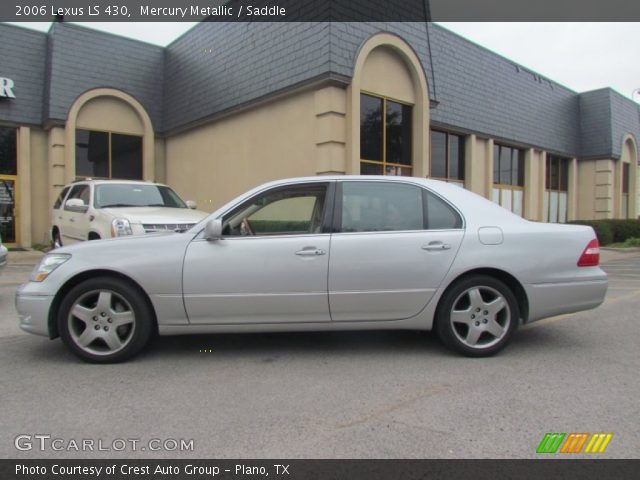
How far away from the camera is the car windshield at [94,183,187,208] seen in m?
8.51

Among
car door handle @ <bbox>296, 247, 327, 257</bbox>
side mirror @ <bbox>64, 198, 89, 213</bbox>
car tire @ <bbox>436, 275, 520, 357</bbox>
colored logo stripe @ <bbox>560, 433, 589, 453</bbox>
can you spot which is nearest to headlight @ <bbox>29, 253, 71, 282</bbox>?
car door handle @ <bbox>296, 247, 327, 257</bbox>

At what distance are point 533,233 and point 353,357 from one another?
6.46 feet

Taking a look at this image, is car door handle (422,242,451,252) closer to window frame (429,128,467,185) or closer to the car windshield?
the car windshield

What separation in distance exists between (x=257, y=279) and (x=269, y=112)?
8.70m

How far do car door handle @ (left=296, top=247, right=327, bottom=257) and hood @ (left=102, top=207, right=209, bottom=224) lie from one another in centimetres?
389

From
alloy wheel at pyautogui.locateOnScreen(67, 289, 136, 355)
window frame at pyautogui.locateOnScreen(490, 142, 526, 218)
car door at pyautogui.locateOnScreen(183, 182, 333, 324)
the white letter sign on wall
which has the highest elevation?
the white letter sign on wall

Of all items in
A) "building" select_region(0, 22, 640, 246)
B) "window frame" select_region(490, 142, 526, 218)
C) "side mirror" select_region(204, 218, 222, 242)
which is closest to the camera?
"side mirror" select_region(204, 218, 222, 242)

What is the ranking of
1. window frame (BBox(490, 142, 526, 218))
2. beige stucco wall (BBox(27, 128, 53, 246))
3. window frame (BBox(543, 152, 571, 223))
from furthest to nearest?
window frame (BBox(543, 152, 571, 223))
window frame (BBox(490, 142, 526, 218))
beige stucco wall (BBox(27, 128, 53, 246))

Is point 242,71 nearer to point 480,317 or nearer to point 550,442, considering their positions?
point 480,317

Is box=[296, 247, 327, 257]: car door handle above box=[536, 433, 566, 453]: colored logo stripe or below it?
above

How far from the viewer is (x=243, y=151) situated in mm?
12992

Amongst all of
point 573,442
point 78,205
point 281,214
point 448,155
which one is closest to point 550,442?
point 573,442

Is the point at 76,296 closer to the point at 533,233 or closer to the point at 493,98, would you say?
the point at 533,233

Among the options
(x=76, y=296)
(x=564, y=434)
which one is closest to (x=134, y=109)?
(x=76, y=296)
